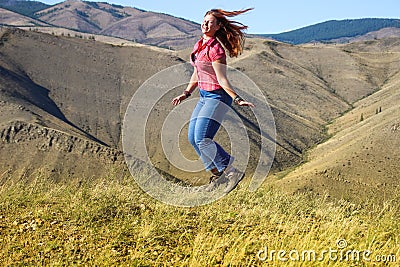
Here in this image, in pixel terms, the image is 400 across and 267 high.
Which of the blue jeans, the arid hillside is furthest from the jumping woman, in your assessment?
the arid hillside

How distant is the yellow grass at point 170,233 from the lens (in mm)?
3711

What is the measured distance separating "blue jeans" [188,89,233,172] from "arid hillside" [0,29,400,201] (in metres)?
16.9

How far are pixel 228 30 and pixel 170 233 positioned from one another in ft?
8.89

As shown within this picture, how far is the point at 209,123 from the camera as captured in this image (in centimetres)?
538

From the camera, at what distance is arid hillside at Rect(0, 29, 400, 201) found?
1687 inches

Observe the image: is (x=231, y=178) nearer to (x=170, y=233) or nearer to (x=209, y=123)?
(x=209, y=123)

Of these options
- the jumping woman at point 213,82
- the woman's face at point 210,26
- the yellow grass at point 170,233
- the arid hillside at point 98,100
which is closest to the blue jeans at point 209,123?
the jumping woman at point 213,82

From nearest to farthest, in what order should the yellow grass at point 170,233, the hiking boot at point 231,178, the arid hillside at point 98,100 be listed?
the yellow grass at point 170,233
the hiking boot at point 231,178
the arid hillside at point 98,100

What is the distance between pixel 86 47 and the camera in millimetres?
79688

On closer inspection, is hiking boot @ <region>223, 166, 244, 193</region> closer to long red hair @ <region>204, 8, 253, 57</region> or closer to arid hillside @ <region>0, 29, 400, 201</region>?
long red hair @ <region>204, 8, 253, 57</region>

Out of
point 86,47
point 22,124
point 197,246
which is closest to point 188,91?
point 197,246

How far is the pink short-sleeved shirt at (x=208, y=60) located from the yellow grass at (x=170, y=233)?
1556 millimetres

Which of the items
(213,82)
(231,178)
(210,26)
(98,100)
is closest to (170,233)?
(231,178)

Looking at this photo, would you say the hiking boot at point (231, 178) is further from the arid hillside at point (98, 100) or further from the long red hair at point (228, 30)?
the arid hillside at point (98, 100)
